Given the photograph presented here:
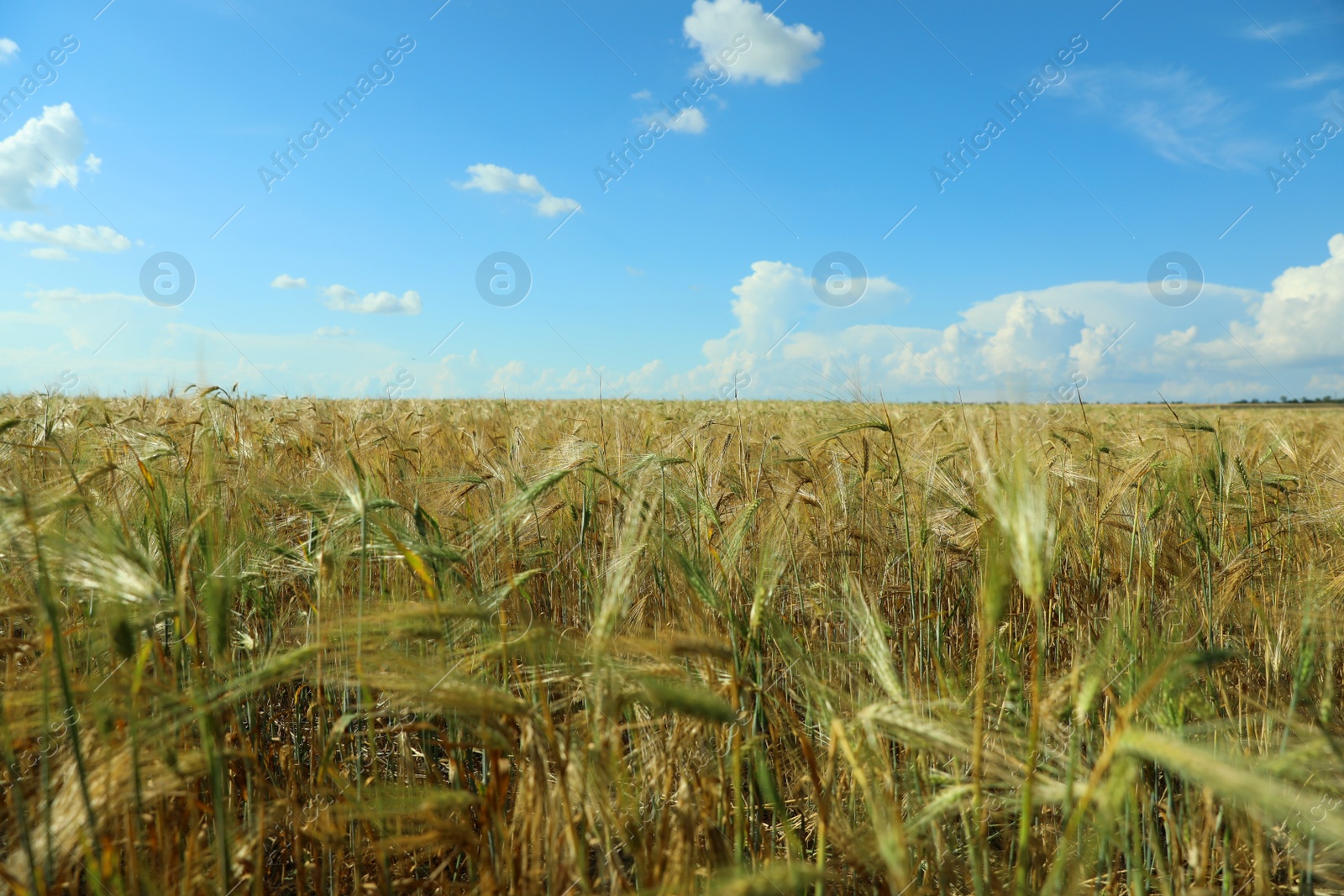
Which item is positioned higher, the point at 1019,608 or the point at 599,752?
the point at 599,752

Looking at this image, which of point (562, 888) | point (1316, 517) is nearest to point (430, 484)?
point (562, 888)

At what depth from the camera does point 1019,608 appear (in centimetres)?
242

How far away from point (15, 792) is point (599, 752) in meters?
0.74

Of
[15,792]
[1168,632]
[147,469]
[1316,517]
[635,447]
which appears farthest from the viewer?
[635,447]

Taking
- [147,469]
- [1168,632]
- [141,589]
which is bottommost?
[1168,632]

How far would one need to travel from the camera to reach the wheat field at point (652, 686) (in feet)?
3.15

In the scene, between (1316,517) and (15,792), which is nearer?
(15,792)

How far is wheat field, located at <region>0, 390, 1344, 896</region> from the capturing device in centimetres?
96

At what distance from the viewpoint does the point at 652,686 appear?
2.75 ft

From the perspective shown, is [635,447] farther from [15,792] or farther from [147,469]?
[15,792]

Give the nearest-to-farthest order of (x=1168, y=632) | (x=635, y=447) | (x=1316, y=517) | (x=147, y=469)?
(x=1168, y=632) → (x=147, y=469) → (x=1316, y=517) → (x=635, y=447)

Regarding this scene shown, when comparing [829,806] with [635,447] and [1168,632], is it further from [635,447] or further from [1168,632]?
[635,447]

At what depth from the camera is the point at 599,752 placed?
103 cm

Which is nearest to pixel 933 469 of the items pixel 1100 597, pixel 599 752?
pixel 1100 597
